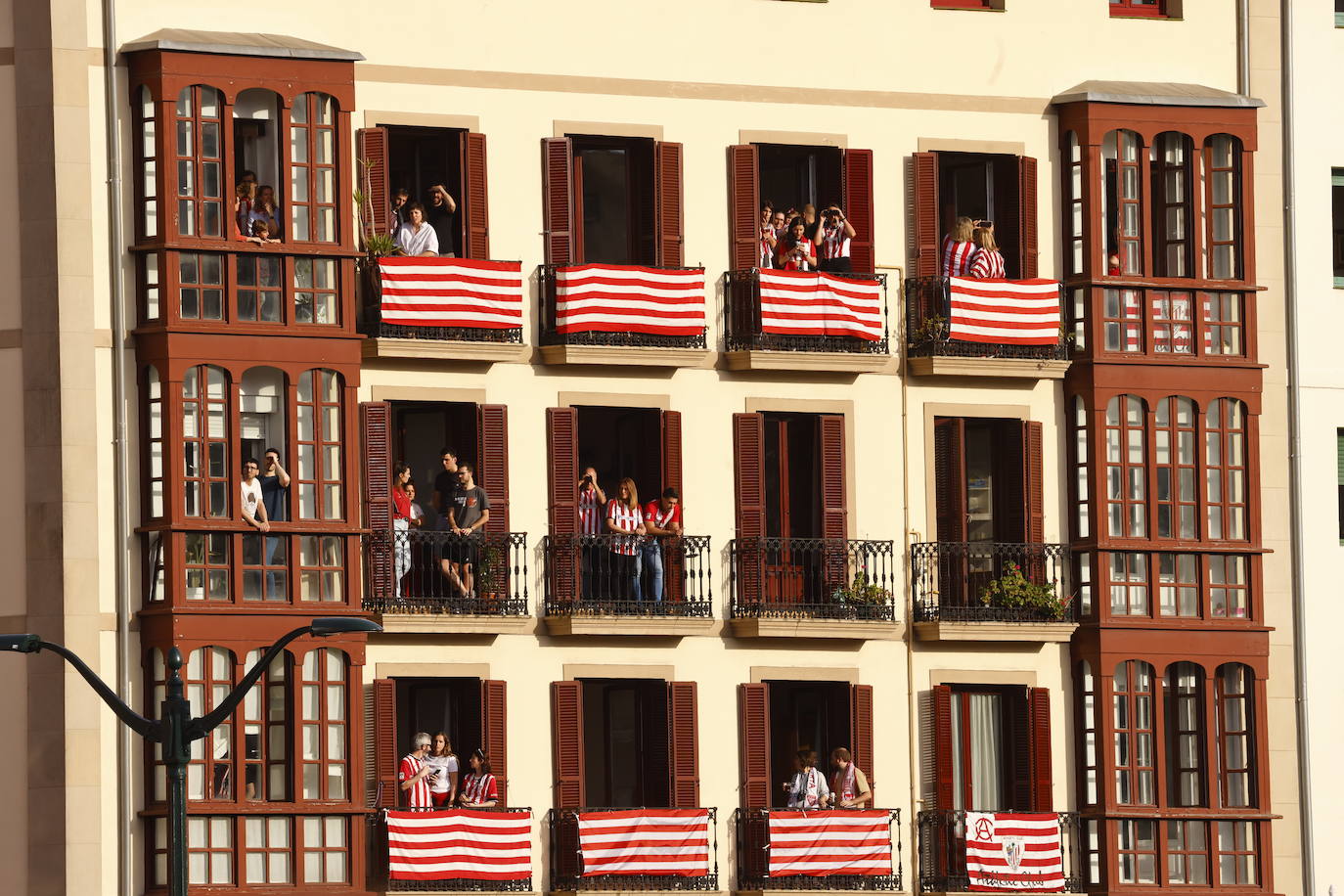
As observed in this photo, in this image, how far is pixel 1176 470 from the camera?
52.4m

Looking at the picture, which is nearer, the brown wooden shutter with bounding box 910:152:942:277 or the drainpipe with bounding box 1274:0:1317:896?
the brown wooden shutter with bounding box 910:152:942:277

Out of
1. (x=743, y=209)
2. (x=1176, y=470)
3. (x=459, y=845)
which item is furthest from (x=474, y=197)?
(x=1176, y=470)

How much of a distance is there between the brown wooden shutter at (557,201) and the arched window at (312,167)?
3022 mm

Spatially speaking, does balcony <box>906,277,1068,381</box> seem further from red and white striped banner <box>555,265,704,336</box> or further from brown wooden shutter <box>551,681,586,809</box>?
brown wooden shutter <box>551,681,586,809</box>

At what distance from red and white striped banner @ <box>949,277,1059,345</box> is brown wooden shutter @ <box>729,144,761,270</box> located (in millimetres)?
2677

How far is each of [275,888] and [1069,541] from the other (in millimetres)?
11880

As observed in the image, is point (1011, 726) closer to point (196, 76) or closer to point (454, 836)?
point (454, 836)

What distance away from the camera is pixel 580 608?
50000 mm

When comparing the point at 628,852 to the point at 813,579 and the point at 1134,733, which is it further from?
the point at 1134,733

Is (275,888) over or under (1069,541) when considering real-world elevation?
under

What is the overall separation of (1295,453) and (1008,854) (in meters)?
6.98

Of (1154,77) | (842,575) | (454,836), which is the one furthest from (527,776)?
(1154,77)

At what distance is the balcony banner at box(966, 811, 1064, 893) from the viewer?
51.1 m

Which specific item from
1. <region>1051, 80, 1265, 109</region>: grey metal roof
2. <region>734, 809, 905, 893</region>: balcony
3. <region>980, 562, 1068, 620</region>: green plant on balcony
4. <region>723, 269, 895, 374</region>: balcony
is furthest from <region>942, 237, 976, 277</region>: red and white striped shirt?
<region>734, 809, 905, 893</region>: balcony
